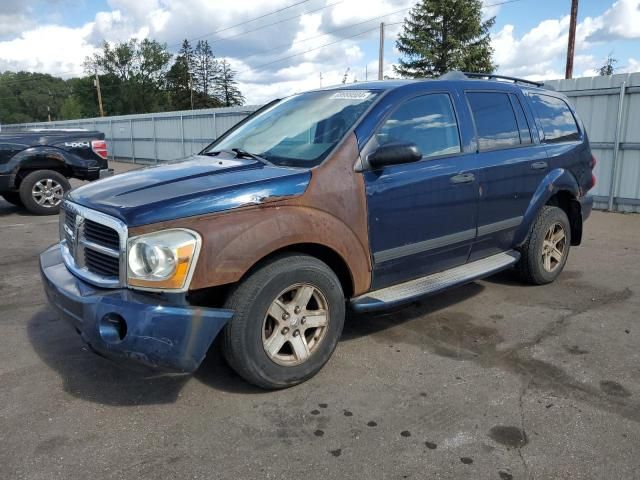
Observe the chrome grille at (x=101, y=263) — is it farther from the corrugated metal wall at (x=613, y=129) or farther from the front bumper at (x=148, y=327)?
the corrugated metal wall at (x=613, y=129)

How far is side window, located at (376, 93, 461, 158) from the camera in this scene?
366 cm

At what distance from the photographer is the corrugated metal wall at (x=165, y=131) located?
17.8 meters

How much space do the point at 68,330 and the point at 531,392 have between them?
336cm

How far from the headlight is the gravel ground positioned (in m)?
0.68

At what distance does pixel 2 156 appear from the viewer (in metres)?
9.20

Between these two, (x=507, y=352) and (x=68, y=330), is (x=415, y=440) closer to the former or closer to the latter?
(x=507, y=352)

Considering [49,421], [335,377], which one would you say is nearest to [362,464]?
[335,377]

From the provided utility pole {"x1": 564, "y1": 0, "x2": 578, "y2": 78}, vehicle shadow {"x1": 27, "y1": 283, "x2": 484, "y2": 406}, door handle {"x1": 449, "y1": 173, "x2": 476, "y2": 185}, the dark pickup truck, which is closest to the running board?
vehicle shadow {"x1": 27, "y1": 283, "x2": 484, "y2": 406}

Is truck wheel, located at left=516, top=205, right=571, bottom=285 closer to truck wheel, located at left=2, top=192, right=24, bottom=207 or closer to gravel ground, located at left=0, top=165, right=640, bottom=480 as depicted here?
gravel ground, located at left=0, top=165, right=640, bottom=480

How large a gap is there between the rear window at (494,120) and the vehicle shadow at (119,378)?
101 inches

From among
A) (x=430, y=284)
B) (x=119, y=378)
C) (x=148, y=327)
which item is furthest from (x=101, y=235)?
(x=430, y=284)

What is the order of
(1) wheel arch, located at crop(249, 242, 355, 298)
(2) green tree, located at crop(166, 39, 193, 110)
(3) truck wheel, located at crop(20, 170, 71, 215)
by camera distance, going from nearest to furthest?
(1) wheel arch, located at crop(249, 242, 355, 298)
(3) truck wheel, located at crop(20, 170, 71, 215)
(2) green tree, located at crop(166, 39, 193, 110)

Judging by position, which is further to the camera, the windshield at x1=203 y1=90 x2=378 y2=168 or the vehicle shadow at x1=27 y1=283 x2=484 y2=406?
the windshield at x1=203 y1=90 x2=378 y2=168

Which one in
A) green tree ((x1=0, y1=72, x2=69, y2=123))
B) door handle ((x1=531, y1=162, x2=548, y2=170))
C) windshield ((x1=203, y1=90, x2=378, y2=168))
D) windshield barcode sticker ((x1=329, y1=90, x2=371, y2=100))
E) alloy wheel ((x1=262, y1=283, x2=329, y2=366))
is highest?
green tree ((x1=0, y1=72, x2=69, y2=123))
